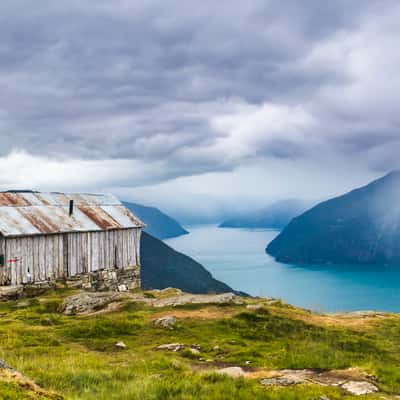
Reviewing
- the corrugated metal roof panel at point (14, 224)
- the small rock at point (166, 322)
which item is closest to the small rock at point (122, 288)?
the corrugated metal roof panel at point (14, 224)

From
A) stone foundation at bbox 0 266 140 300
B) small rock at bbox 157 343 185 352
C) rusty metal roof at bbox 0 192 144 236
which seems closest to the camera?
small rock at bbox 157 343 185 352

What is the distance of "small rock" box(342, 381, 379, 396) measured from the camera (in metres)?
9.35

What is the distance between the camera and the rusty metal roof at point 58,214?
2972 cm

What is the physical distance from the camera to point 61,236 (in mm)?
31547

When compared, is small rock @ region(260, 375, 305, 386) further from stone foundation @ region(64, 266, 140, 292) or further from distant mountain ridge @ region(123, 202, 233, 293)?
distant mountain ridge @ region(123, 202, 233, 293)

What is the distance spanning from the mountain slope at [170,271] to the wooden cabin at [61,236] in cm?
8738

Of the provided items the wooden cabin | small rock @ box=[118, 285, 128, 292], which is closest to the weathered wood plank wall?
the wooden cabin

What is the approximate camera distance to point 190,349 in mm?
13375

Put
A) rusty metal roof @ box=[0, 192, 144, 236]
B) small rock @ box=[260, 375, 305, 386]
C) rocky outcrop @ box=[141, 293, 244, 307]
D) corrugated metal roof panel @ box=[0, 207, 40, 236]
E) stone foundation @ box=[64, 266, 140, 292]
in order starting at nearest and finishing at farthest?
1. small rock @ box=[260, 375, 305, 386]
2. rocky outcrop @ box=[141, 293, 244, 307]
3. corrugated metal roof panel @ box=[0, 207, 40, 236]
4. rusty metal roof @ box=[0, 192, 144, 236]
5. stone foundation @ box=[64, 266, 140, 292]

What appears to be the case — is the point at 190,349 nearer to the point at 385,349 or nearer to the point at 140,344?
the point at 140,344

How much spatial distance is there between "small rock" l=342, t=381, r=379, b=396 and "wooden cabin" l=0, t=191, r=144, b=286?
75.1ft

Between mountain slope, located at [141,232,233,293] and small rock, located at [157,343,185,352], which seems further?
mountain slope, located at [141,232,233,293]

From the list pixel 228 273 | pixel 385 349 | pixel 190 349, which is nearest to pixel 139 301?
pixel 190 349

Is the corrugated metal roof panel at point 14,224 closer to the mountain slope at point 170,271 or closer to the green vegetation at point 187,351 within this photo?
the green vegetation at point 187,351
